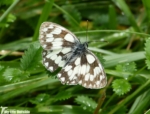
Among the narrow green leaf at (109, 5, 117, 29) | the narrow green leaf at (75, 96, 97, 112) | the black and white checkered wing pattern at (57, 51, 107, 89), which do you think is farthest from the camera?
the narrow green leaf at (109, 5, 117, 29)

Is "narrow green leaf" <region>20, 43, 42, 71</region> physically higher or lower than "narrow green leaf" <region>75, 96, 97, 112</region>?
higher

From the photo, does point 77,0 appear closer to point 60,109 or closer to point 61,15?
point 61,15

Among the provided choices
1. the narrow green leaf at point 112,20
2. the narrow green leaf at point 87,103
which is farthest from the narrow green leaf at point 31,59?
the narrow green leaf at point 112,20

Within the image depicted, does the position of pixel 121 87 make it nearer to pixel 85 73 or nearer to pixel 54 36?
pixel 85 73

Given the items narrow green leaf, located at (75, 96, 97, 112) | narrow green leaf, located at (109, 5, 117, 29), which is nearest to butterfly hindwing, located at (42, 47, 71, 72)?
narrow green leaf, located at (75, 96, 97, 112)

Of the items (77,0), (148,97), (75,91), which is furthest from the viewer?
(77,0)

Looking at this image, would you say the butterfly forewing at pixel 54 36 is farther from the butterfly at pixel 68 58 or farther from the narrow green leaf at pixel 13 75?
the narrow green leaf at pixel 13 75

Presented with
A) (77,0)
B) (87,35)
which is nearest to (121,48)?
(87,35)

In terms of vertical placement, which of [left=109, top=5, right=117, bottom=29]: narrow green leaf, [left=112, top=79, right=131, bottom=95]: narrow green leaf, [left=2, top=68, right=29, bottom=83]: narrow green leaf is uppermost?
[left=109, top=5, right=117, bottom=29]: narrow green leaf

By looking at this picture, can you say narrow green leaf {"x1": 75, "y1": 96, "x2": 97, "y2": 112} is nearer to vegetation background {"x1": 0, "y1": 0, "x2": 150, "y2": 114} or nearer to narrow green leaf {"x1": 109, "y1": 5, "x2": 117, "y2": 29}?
vegetation background {"x1": 0, "y1": 0, "x2": 150, "y2": 114}
